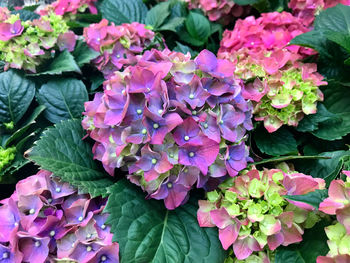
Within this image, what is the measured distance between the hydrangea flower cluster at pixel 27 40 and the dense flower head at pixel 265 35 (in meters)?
0.62

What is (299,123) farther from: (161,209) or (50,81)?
(50,81)

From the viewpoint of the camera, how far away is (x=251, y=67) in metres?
1.02

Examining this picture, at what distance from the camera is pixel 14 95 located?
1.09 metres

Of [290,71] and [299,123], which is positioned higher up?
[290,71]

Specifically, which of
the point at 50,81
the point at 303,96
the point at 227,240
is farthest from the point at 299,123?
the point at 50,81

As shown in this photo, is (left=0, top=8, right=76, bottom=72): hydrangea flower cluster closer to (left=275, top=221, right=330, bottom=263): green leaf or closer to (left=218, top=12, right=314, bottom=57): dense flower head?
(left=218, top=12, right=314, bottom=57): dense flower head

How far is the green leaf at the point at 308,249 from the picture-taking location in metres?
0.68

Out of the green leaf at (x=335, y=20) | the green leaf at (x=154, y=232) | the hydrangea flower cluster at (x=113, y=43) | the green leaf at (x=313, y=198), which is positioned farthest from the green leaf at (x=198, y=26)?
the green leaf at (x=313, y=198)

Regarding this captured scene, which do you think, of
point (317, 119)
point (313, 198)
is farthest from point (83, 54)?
point (313, 198)

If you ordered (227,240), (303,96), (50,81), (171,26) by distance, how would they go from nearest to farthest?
(227,240), (303,96), (50,81), (171,26)

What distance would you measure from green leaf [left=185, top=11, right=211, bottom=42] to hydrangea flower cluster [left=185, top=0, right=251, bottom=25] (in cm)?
8

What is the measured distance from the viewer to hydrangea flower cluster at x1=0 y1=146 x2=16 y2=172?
3.10 feet

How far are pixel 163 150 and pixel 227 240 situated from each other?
244mm

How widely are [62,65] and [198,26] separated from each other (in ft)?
2.14
